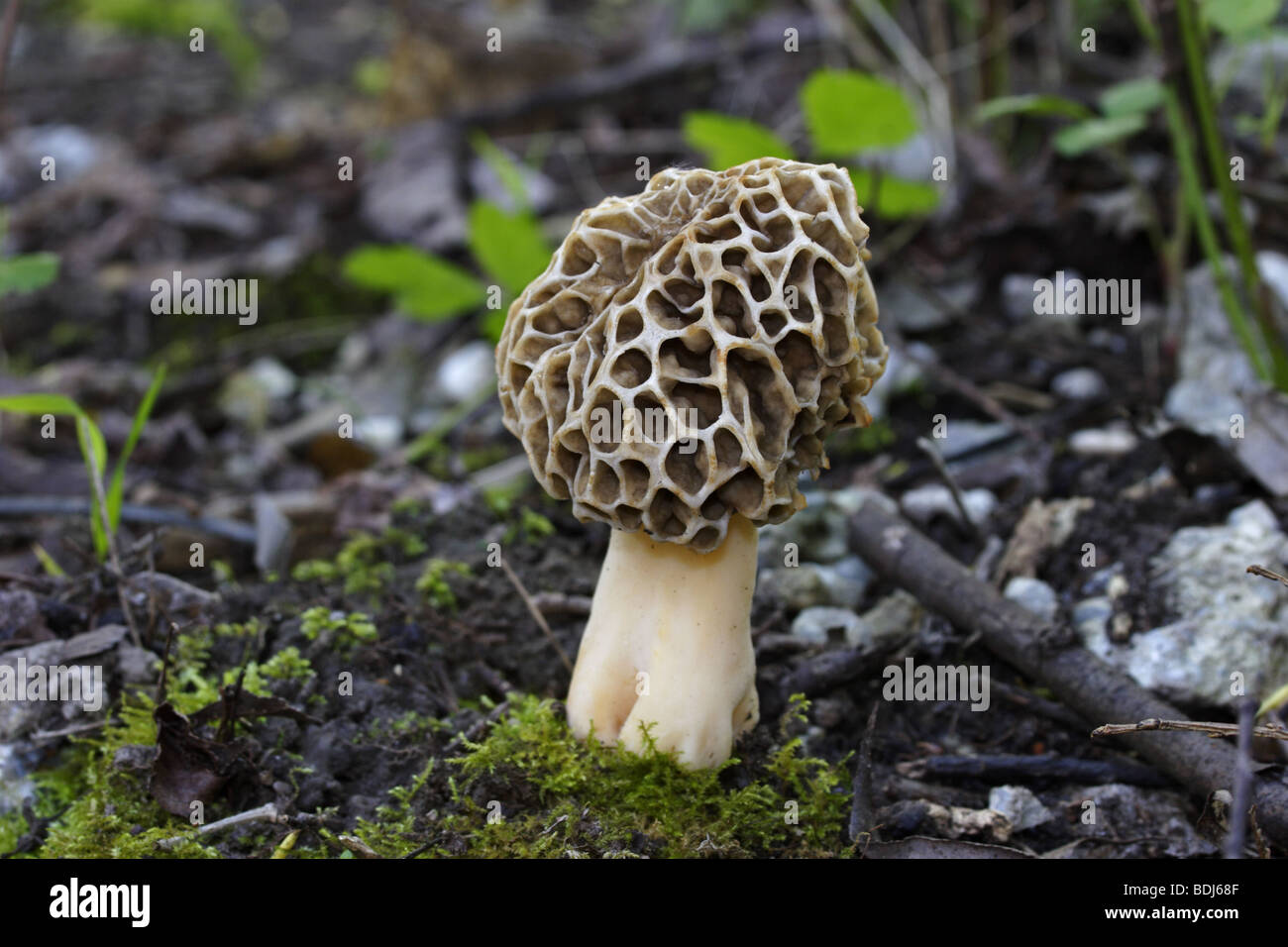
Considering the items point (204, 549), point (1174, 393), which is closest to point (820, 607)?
point (1174, 393)

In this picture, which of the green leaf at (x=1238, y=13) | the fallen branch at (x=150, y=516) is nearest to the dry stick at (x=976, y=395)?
the green leaf at (x=1238, y=13)

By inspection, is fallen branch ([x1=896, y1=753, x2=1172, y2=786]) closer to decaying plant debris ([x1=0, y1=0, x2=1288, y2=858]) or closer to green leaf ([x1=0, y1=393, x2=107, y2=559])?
decaying plant debris ([x1=0, y1=0, x2=1288, y2=858])

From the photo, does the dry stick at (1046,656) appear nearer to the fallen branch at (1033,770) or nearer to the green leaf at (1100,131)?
the fallen branch at (1033,770)

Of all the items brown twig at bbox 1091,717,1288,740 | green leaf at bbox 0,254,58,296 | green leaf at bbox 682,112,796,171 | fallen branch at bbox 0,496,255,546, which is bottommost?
brown twig at bbox 1091,717,1288,740

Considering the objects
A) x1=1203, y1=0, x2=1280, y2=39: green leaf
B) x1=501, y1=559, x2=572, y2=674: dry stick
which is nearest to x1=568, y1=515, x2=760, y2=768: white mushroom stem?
x1=501, y1=559, x2=572, y2=674: dry stick

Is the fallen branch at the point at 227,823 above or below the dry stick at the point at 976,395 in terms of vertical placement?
below
